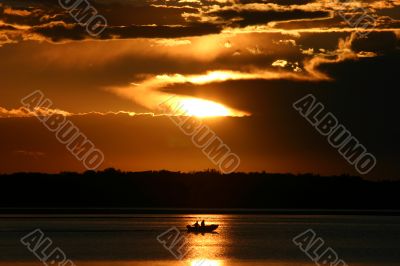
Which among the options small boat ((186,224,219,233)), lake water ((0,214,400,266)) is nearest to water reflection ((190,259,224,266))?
lake water ((0,214,400,266))

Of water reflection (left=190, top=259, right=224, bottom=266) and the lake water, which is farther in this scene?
the lake water

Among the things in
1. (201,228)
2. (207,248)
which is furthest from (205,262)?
(201,228)

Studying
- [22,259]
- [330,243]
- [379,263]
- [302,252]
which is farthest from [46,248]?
[330,243]

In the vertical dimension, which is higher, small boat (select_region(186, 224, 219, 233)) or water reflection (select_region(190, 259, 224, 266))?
small boat (select_region(186, 224, 219, 233))

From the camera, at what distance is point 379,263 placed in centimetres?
8788

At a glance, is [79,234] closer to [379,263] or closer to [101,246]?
[101,246]

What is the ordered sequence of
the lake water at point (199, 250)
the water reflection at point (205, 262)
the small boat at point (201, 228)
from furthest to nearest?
the small boat at point (201, 228)
the lake water at point (199, 250)
the water reflection at point (205, 262)

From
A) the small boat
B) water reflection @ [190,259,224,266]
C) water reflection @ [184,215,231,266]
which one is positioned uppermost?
the small boat

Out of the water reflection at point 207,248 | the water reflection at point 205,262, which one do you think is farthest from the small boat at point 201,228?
the water reflection at point 205,262

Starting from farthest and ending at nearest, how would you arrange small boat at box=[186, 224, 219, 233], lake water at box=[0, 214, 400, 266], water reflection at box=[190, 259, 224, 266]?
small boat at box=[186, 224, 219, 233]
lake water at box=[0, 214, 400, 266]
water reflection at box=[190, 259, 224, 266]

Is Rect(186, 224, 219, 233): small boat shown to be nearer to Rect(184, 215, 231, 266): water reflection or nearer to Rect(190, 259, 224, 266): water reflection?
Rect(184, 215, 231, 266): water reflection

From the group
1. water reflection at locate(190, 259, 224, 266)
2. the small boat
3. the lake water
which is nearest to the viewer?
water reflection at locate(190, 259, 224, 266)

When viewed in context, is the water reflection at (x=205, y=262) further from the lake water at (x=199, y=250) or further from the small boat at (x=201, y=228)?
the small boat at (x=201, y=228)

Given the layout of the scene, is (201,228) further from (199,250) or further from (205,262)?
(205,262)
